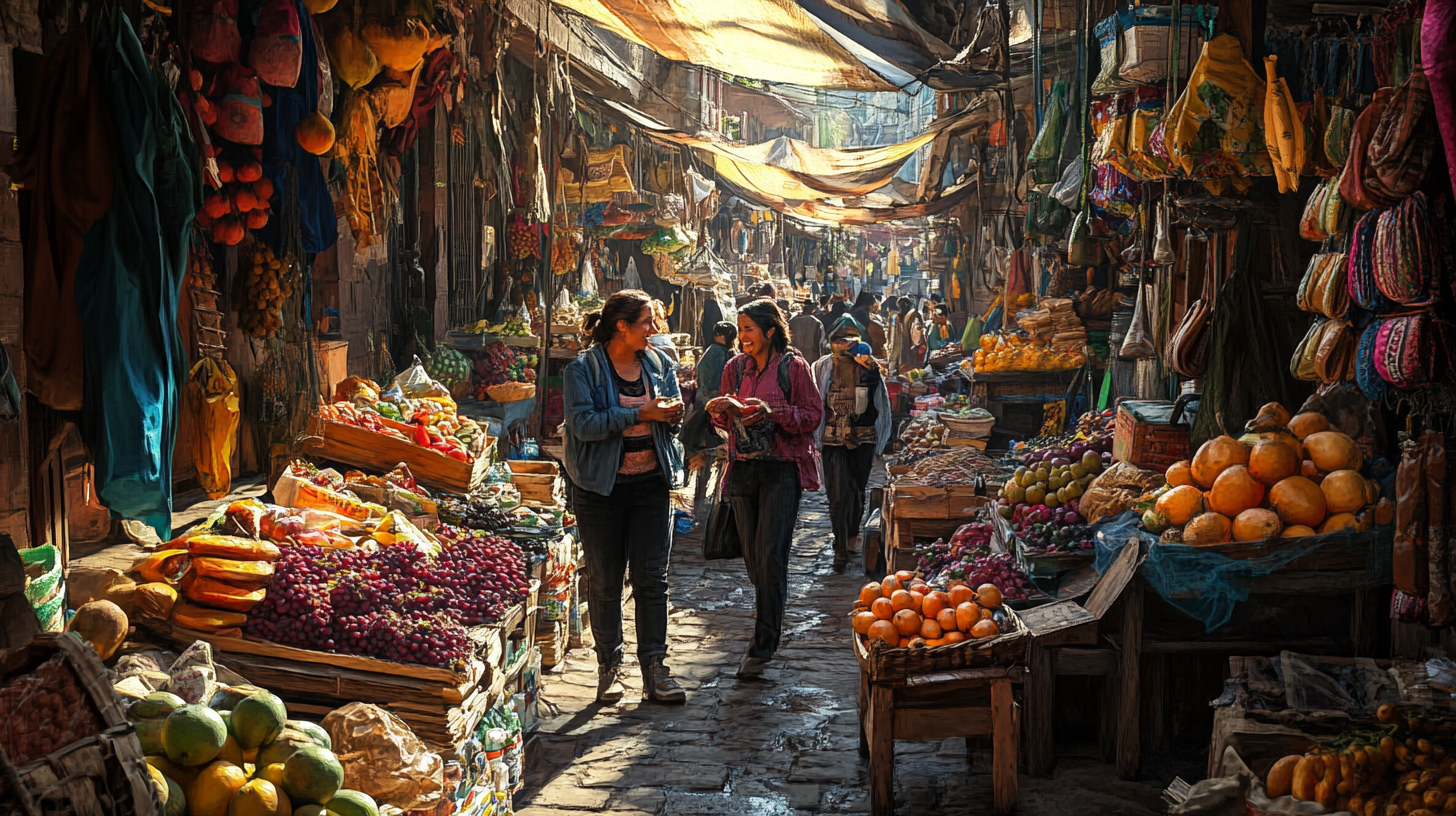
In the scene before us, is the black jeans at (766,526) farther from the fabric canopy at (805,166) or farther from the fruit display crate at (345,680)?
the fabric canopy at (805,166)

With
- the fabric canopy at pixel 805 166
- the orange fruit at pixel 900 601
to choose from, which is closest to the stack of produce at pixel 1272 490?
the orange fruit at pixel 900 601

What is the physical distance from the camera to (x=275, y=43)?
4469mm

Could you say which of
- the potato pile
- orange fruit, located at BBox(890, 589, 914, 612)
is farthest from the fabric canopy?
orange fruit, located at BBox(890, 589, 914, 612)

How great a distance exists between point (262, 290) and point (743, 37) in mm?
5212

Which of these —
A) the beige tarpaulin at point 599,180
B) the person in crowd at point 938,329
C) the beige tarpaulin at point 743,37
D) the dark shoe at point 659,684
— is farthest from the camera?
the person in crowd at point 938,329

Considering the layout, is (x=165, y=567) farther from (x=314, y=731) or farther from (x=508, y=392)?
(x=508, y=392)

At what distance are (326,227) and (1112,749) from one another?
4096 millimetres

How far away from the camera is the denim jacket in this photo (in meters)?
5.43

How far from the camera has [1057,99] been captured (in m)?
8.22

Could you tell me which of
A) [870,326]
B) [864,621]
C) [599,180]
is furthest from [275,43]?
[870,326]

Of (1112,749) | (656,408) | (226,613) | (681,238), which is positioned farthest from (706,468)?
(226,613)

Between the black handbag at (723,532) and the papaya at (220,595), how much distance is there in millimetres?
2999

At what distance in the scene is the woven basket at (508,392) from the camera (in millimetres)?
8875

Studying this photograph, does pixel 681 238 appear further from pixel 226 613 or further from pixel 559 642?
pixel 226 613
